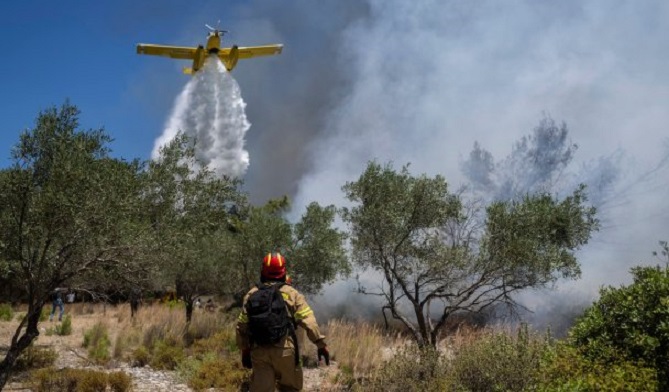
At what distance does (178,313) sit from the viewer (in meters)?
21.3

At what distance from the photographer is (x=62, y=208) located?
Answer: 28.3 ft

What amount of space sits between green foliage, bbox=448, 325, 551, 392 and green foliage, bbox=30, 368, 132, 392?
24.8 ft

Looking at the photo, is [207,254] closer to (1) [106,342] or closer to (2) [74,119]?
(1) [106,342]

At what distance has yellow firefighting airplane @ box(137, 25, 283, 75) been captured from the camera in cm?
2867

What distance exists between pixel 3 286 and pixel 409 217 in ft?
86.2

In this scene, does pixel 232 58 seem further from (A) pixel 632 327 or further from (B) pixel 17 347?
(A) pixel 632 327

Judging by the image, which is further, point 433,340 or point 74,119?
point 433,340

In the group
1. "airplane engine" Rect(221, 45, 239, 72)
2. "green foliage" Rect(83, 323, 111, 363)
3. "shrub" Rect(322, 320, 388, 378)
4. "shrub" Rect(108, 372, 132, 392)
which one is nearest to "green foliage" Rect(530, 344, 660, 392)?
"shrub" Rect(322, 320, 388, 378)

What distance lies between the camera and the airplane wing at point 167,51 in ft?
102

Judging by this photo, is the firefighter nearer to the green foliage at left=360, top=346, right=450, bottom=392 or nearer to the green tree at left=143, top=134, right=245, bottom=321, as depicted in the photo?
the green foliage at left=360, top=346, right=450, bottom=392

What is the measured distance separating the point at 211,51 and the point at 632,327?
26614 millimetres

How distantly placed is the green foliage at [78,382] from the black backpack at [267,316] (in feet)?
22.4

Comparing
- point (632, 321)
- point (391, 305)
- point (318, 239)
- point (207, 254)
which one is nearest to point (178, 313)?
point (207, 254)

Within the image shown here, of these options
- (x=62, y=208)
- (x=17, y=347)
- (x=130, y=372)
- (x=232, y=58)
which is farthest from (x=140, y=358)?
(x=232, y=58)
